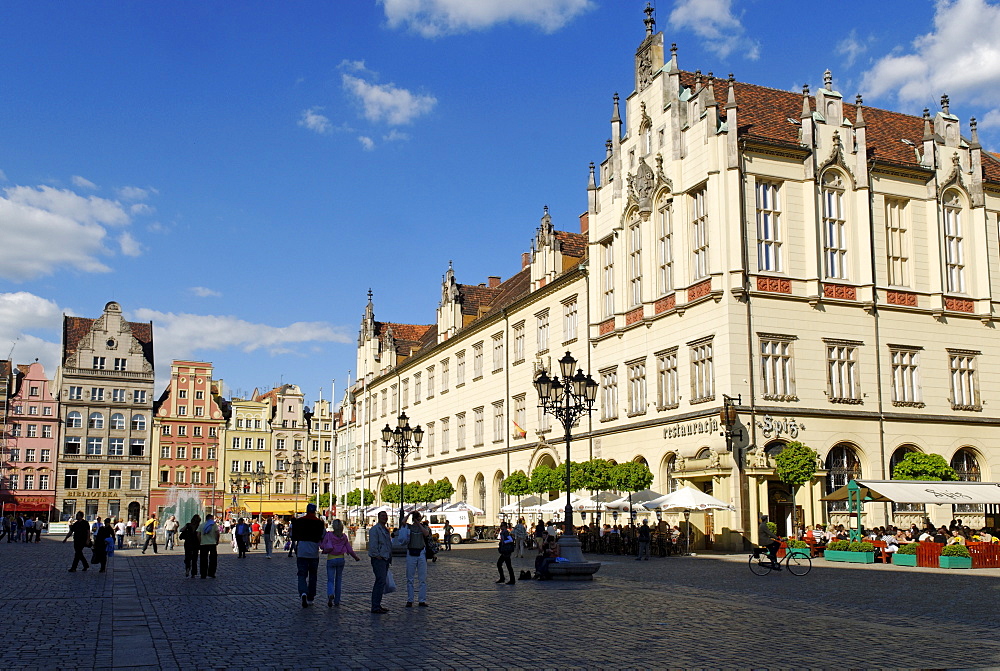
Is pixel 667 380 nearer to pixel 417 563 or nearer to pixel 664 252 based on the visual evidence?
pixel 664 252

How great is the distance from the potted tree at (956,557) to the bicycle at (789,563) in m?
3.89

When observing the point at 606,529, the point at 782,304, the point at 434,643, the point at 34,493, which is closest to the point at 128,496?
the point at 34,493

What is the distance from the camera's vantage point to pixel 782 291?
3912 cm

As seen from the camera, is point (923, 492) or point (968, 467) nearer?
point (923, 492)

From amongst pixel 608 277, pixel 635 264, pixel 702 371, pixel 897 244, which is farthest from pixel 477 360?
pixel 897 244

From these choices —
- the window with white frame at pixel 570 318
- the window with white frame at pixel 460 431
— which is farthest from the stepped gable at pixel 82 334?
the window with white frame at pixel 570 318

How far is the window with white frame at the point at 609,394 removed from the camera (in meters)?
46.5

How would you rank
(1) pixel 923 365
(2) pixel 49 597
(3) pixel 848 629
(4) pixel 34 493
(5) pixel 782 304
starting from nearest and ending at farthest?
(3) pixel 848 629 < (2) pixel 49 597 < (5) pixel 782 304 < (1) pixel 923 365 < (4) pixel 34 493

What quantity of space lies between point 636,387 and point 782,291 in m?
8.54

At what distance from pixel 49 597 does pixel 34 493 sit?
89.6m

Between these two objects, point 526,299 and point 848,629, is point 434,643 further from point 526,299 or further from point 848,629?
point 526,299

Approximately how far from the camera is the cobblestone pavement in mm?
12141

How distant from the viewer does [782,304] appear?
39.1m

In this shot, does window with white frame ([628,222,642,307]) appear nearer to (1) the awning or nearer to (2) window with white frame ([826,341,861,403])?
(2) window with white frame ([826,341,861,403])
